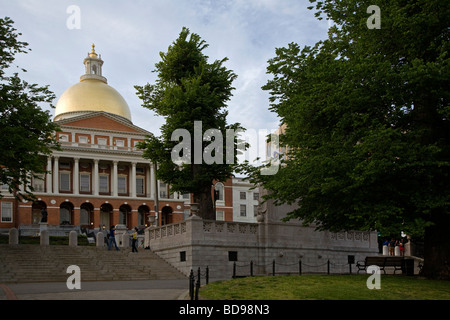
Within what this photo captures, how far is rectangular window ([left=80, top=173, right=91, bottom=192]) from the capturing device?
79438 mm

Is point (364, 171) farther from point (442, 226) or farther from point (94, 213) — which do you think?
point (94, 213)

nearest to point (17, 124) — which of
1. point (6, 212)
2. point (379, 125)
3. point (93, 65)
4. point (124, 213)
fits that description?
point (379, 125)

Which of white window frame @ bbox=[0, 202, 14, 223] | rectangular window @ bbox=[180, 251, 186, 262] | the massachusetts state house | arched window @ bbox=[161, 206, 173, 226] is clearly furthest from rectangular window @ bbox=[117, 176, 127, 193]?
rectangular window @ bbox=[180, 251, 186, 262]

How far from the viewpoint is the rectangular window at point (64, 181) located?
77625 mm

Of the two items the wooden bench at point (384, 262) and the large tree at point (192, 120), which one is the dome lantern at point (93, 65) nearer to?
the large tree at point (192, 120)

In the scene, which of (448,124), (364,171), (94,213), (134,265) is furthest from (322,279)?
(94,213)

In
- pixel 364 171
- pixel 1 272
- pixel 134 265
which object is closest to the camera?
pixel 364 171

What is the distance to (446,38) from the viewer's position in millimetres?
19875

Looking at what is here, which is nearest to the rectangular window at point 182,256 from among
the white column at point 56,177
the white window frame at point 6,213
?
the white window frame at point 6,213

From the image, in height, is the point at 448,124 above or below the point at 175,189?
above

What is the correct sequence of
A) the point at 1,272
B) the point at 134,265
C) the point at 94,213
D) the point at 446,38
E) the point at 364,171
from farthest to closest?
the point at 94,213
the point at 134,265
the point at 1,272
the point at 446,38
the point at 364,171

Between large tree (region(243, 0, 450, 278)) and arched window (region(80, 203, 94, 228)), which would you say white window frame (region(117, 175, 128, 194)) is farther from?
large tree (region(243, 0, 450, 278))

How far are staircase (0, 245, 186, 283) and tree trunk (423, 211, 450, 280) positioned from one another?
13.1m
